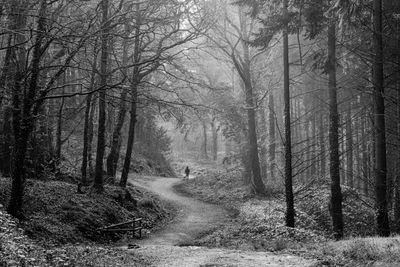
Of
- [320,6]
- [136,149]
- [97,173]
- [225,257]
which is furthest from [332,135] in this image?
[136,149]

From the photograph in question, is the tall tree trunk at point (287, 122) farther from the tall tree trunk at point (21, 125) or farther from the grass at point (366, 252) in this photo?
the tall tree trunk at point (21, 125)

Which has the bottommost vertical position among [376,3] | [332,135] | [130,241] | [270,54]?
[130,241]

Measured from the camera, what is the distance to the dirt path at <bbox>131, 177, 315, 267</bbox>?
9.36 meters

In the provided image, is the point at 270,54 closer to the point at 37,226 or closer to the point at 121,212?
the point at 121,212

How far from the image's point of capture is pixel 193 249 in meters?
11.8

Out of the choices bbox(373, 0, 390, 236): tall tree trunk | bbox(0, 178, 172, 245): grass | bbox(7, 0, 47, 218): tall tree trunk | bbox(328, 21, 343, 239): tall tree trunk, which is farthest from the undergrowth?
bbox(7, 0, 47, 218): tall tree trunk

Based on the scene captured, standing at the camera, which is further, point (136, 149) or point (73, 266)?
point (136, 149)

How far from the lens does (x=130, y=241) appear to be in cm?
1376

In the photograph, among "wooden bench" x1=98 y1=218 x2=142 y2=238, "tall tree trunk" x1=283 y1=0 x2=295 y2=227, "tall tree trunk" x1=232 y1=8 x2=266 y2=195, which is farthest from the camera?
"tall tree trunk" x1=232 y1=8 x2=266 y2=195

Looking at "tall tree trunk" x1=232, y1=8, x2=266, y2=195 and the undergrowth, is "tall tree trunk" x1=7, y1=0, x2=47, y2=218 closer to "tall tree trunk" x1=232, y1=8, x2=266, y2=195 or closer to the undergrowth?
the undergrowth

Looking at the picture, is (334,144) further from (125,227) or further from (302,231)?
(125,227)

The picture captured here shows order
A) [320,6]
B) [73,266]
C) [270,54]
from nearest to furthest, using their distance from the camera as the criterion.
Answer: [73,266] < [320,6] < [270,54]

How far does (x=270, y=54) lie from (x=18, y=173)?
60.4 ft

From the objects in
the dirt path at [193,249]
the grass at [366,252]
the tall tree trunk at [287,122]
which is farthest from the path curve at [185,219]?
the grass at [366,252]
